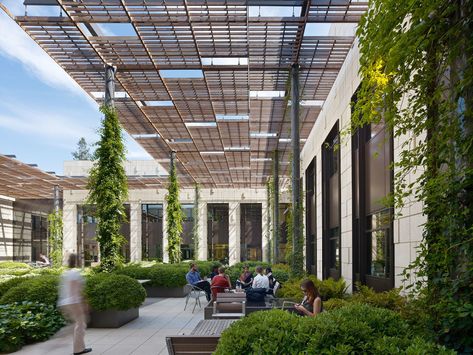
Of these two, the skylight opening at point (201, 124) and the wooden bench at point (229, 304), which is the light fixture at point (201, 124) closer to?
the skylight opening at point (201, 124)

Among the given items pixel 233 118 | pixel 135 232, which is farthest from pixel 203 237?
pixel 233 118

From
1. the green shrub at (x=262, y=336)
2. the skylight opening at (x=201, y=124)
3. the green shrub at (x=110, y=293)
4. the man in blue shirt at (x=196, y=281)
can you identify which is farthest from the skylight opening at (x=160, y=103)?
the green shrub at (x=262, y=336)

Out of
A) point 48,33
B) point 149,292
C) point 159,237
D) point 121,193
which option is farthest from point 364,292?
point 159,237

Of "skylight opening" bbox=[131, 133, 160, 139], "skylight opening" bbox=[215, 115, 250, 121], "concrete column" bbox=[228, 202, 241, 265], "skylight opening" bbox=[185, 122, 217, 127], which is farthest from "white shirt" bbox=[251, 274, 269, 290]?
"concrete column" bbox=[228, 202, 241, 265]

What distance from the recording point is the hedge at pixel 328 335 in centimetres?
412

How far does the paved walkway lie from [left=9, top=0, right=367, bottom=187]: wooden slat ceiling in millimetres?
7671

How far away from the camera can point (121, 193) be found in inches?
645

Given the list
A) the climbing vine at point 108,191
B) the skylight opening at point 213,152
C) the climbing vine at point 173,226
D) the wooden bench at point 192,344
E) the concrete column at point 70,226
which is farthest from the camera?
the concrete column at point 70,226

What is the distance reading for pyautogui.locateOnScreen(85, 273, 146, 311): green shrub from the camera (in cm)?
1168

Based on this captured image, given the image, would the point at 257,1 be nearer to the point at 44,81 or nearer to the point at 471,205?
the point at 471,205

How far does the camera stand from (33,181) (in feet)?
132

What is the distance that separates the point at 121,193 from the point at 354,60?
7.93 meters

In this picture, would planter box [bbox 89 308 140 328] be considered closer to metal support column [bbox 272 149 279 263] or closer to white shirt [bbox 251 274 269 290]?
white shirt [bbox 251 274 269 290]

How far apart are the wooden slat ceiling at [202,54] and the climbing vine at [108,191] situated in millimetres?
2263
